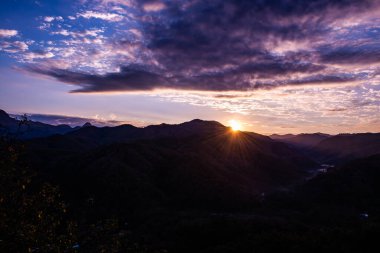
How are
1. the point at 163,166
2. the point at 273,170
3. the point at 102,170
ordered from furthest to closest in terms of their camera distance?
the point at 273,170
the point at 163,166
the point at 102,170

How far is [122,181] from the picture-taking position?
10438 cm

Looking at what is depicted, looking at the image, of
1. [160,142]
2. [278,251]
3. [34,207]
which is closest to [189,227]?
[278,251]

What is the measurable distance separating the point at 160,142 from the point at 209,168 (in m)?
52.3

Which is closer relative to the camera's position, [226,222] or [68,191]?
[226,222]

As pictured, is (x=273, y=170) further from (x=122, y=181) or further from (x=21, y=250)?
(x=21, y=250)

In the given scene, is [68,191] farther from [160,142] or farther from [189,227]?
[160,142]

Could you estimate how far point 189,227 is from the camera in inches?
2675

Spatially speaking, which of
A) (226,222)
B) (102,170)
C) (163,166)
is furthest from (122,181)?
(226,222)

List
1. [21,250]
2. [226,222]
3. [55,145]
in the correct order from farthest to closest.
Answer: [55,145], [226,222], [21,250]

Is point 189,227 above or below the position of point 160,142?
below

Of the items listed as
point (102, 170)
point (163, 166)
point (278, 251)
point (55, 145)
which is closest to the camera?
point (278, 251)

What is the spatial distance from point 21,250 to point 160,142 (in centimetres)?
16201

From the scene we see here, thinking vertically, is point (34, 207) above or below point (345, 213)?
above

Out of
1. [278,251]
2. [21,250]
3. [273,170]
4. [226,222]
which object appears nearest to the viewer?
[21,250]
